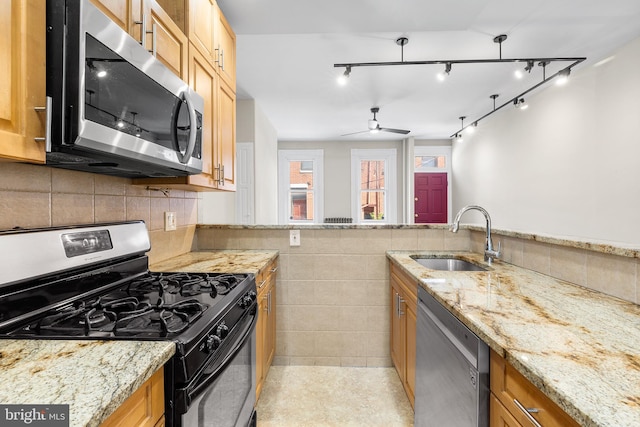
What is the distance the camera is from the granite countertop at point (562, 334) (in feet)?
Result: 1.88

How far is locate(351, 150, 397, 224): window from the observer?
22.0 ft

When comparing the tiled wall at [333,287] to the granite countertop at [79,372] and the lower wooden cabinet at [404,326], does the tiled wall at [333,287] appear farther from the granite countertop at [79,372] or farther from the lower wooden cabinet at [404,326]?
the granite countertop at [79,372]

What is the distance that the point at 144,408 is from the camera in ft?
2.26

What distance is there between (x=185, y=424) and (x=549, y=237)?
166 cm

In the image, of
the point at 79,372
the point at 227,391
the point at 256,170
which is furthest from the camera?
the point at 256,170

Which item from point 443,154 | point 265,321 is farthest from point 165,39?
point 443,154

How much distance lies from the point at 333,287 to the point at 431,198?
5008mm

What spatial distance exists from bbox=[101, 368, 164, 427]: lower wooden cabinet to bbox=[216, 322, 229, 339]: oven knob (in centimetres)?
25

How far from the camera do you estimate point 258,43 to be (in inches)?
109

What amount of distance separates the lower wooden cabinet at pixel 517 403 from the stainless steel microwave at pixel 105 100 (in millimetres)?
1284

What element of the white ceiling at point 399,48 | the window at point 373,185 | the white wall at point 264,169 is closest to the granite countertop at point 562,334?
the white ceiling at point 399,48

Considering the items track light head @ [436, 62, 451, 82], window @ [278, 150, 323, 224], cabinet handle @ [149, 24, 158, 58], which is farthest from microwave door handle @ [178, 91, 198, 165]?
window @ [278, 150, 323, 224]

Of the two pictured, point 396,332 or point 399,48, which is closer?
point 396,332

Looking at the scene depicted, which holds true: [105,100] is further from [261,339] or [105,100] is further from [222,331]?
[261,339]
